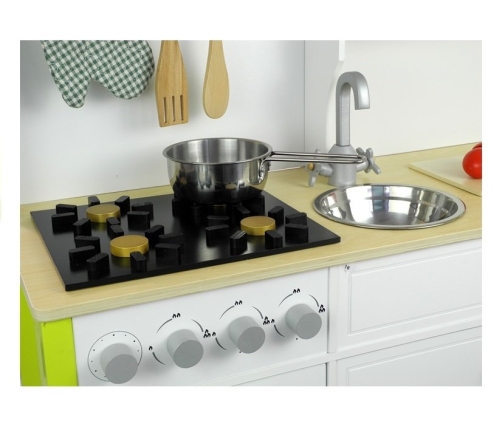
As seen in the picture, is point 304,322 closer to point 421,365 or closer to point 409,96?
point 421,365

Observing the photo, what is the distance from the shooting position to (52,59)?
165 cm

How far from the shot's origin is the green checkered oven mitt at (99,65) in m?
1.66

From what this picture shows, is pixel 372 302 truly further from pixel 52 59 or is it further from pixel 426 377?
pixel 52 59

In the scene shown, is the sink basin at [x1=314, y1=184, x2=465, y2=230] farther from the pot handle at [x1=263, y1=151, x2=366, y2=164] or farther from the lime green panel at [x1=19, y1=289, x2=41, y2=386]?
the lime green panel at [x1=19, y1=289, x2=41, y2=386]

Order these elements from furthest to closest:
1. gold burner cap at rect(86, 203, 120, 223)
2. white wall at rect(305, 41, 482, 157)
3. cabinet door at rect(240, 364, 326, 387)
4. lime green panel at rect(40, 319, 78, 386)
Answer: white wall at rect(305, 41, 482, 157) → gold burner cap at rect(86, 203, 120, 223) → cabinet door at rect(240, 364, 326, 387) → lime green panel at rect(40, 319, 78, 386)

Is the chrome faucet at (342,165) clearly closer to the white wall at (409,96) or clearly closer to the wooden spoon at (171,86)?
the white wall at (409,96)

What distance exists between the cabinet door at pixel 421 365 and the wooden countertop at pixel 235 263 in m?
0.24

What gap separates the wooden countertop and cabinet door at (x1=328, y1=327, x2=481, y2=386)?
9.3 inches

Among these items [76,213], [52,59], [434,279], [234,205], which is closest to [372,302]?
[434,279]

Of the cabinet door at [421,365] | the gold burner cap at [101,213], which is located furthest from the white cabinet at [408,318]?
the gold burner cap at [101,213]

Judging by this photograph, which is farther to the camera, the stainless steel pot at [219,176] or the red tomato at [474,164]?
the red tomato at [474,164]

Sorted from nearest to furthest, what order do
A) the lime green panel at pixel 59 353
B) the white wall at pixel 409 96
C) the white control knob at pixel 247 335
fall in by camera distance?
1. the lime green panel at pixel 59 353
2. the white control knob at pixel 247 335
3. the white wall at pixel 409 96

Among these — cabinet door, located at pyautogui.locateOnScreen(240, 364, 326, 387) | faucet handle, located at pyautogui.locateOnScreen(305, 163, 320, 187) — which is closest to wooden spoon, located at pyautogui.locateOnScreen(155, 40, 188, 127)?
faucet handle, located at pyautogui.locateOnScreen(305, 163, 320, 187)

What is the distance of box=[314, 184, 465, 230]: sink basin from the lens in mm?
1830
